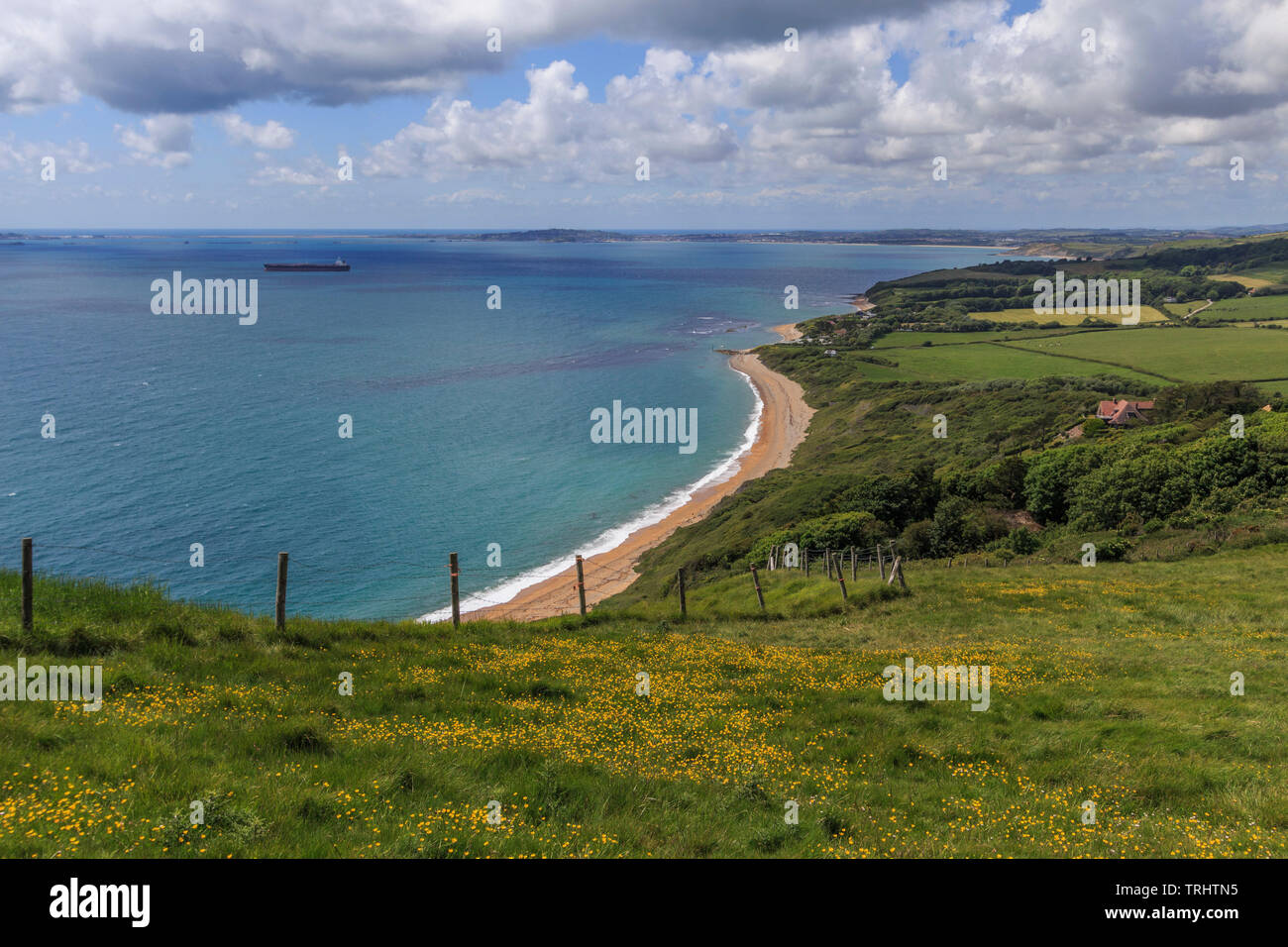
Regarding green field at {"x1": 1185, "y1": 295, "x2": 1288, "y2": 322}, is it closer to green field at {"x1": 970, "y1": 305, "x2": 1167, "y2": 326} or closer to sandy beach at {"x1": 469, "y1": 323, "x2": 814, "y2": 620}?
green field at {"x1": 970, "y1": 305, "x2": 1167, "y2": 326}

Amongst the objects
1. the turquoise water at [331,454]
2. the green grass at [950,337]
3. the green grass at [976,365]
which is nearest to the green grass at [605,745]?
the turquoise water at [331,454]

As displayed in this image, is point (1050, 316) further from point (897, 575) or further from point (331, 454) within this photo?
point (897, 575)

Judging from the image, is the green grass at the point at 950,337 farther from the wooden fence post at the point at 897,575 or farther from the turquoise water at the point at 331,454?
the wooden fence post at the point at 897,575

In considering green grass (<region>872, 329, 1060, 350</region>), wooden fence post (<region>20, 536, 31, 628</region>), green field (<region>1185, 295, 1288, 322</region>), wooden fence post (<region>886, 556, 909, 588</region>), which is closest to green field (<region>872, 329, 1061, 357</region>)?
green grass (<region>872, 329, 1060, 350</region>)

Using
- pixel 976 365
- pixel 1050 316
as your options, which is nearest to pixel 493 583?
pixel 976 365
